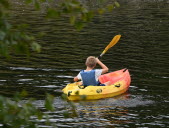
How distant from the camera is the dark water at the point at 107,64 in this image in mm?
10352

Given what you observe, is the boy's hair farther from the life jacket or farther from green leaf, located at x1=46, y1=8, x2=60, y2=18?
green leaf, located at x1=46, y1=8, x2=60, y2=18

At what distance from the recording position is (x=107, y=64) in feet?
57.0

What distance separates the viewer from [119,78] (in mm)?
14203

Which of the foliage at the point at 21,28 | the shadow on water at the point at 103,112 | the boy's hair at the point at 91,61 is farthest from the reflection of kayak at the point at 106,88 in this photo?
the foliage at the point at 21,28

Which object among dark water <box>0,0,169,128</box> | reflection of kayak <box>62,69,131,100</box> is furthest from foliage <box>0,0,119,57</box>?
reflection of kayak <box>62,69,131,100</box>

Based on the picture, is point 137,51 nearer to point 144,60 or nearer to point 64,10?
point 144,60

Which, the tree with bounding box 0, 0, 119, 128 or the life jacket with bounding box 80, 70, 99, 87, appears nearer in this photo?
the tree with bounding box 0, 0, 119, 128

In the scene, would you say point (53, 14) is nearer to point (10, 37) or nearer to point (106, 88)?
point (10, 37)

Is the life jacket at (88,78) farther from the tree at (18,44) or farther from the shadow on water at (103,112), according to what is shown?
the tree at (18,44)

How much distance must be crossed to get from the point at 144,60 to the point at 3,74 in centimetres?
589

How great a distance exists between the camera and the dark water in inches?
408

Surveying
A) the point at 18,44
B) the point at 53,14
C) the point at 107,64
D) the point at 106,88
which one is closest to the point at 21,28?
the point at 18,44

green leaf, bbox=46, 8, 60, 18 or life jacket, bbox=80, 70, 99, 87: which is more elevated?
green leaf, bbox=46, 8, 60, 18

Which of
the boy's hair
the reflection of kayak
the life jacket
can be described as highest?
the boy's hair
